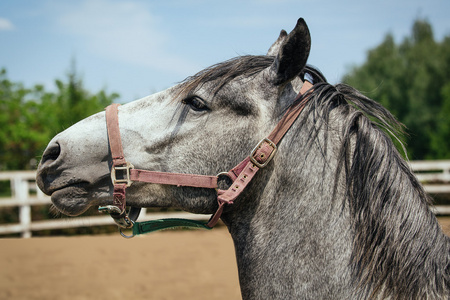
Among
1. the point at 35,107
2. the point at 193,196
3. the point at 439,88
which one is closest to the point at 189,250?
the point at 193,196

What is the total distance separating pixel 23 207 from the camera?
1051 centimetres

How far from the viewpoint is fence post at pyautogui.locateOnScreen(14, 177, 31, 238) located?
34.4 ft

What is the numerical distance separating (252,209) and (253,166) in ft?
0.79

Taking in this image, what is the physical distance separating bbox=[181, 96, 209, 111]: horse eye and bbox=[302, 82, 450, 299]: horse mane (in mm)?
573

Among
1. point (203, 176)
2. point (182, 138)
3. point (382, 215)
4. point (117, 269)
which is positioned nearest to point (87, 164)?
point (182, 138)

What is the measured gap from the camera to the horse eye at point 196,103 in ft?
6.71

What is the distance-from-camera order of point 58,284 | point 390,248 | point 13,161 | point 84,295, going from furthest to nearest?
1. point 13,161
2. point 58,284
3. point 84,295
4. point 390,248

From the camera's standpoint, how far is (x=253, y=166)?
1902 millimetres

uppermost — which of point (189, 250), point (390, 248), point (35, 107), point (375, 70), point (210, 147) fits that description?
point (375, 70)

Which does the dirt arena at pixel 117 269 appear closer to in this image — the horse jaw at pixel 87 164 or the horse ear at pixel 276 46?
the horse jaw at pixel 87 164

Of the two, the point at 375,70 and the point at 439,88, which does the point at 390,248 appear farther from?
the point at 375,70

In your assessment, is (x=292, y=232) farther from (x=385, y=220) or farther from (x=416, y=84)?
(x=416, y=84)

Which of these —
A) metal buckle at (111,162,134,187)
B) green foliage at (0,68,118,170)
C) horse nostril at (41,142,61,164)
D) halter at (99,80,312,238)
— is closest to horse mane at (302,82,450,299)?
halter at (99,80,312,238)

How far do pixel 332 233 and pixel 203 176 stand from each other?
0.71m
